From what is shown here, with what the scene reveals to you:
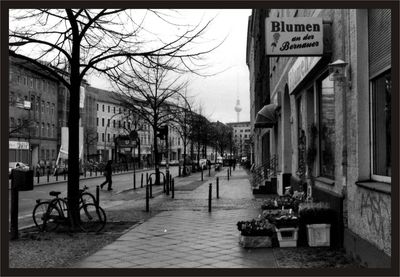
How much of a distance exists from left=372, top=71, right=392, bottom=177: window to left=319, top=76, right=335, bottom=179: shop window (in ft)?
8.73

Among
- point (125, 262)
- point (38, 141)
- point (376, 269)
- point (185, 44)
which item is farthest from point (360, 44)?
point (38, 141)

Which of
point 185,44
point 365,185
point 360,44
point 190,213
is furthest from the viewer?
point 190,213

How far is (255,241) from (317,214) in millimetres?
1180

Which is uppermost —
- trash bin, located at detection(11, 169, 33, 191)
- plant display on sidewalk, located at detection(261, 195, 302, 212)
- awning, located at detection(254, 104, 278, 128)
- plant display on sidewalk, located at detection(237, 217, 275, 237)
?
awning, located at detection(254, 104, 278, 128)

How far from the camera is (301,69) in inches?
488

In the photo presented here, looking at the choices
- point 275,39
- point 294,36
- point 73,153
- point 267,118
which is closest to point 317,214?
point 294,36

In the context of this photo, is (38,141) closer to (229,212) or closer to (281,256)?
(229,212)

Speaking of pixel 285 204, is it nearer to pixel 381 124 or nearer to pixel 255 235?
pixel 255 235

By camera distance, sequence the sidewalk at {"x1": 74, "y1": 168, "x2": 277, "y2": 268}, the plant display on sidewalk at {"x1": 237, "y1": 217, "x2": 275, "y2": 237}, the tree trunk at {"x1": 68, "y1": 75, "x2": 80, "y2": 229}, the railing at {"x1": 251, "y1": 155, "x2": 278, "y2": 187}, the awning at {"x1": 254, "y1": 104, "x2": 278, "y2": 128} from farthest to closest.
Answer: the railing at {"x1": 251, "y1": 155, "x2": 278, "y2": 187} < the awning at {"x1": 254, "y1": 104, "x2": 278, "y2": 128} < the tree trunk at {"x1": 68, "y1": 75, "x2": 80, "y2": 229} < the plant display on sidewalk at {"x1": 237, "y1": 217, "x2": 275, "y2": 237} < the sidewalk at {"x1": 74, "y1": 168, "x2": 277, "y2": 268}

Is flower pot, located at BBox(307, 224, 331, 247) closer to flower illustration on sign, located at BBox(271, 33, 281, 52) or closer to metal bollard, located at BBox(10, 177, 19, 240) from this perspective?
flower illustration on sign, located at BBox(271, 33, 281, 52)

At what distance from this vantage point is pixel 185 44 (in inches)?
497

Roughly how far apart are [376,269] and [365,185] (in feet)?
4.01

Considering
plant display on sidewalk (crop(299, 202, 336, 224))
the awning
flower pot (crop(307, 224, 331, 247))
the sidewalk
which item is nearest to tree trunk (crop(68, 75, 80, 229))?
the sidewalk

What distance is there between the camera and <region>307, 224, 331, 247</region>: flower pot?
28.5 feet
